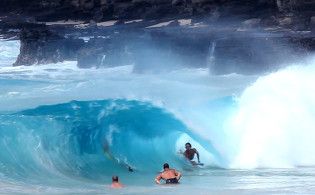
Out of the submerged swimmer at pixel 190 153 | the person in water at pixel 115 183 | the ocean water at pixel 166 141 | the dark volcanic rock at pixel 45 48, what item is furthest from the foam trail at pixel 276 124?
the dark volcanic rock at pixel 45 48

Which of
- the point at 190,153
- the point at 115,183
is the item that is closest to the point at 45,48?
the point at 190,153

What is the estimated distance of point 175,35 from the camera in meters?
27.7

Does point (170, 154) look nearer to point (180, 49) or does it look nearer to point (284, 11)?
point (180, 49)

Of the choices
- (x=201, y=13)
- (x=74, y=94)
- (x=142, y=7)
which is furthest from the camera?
(x=142, y=7)

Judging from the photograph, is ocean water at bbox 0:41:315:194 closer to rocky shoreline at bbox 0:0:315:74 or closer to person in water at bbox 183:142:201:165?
person in water at bbox 183:142:201:165

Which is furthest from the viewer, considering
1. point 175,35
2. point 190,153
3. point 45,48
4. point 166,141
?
point 45,48

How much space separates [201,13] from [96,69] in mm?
7046

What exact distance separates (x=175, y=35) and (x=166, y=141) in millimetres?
15315

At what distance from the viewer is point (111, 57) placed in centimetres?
2758

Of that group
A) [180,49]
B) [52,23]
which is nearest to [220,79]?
[180,49]

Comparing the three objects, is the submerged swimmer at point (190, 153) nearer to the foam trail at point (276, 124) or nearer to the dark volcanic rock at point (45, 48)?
the foam trail at point (276, 124)

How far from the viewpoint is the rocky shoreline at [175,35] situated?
24.4 metres

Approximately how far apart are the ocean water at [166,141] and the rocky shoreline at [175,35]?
740cm

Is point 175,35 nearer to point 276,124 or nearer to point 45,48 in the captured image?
point 45,48
